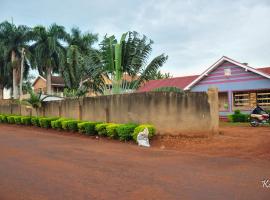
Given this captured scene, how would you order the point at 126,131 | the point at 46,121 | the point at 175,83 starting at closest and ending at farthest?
the point at 126,131
the point at 46,121
the point at 175,83

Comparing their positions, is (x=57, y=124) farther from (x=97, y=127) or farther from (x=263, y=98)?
(x=263, y=98)

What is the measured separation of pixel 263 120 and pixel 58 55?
94.2 feet

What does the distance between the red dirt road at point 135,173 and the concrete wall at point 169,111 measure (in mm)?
1637

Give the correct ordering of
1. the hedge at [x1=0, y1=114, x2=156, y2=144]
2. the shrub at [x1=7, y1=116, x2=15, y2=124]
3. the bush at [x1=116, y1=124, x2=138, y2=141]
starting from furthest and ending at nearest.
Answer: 1. the shrub at [x1=7, y1=116, x2=15, y2=124]
2. the bush at [x1=116, y1=124, x2=138, y2=141]
3. the hedge at [x1=0, y1=114, x2=156, y2=144]

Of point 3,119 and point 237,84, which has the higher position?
point 237,84

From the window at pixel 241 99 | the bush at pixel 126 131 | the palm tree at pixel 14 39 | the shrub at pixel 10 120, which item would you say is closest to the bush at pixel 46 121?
the shrub at pixel 10 120

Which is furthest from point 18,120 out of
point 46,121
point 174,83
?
point 174,83

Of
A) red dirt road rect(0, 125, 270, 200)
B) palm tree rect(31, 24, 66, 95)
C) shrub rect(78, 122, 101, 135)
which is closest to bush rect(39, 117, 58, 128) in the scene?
shrub rect(78, 122, 101, 135)

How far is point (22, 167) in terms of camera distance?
889 cm

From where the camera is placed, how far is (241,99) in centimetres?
2639

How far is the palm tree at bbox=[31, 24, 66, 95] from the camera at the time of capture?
41.1 metres

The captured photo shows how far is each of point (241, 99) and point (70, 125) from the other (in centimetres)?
1414

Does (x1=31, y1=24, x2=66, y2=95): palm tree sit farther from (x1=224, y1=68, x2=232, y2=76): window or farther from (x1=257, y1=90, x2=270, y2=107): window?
(x1=257, y1=90, x2=270, y2=107): window

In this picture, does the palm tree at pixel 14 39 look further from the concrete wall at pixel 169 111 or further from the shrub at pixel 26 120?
the concrete wall at pixel 169 111
